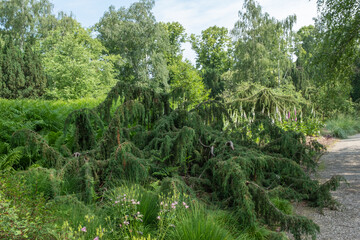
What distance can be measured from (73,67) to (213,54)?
72.7ft

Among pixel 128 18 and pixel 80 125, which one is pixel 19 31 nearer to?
pixel 128 18

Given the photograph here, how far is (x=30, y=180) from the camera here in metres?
3.31

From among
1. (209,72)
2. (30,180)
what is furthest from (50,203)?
(209,72)

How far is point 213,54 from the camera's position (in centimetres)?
3916

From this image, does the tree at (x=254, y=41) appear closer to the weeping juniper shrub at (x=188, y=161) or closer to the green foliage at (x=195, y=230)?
the weeping juniper shrub at (x=188, y=161)

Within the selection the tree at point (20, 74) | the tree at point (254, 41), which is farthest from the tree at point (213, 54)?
the tree at point (20, 74)

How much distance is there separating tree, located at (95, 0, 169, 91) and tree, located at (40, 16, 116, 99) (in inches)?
76.2

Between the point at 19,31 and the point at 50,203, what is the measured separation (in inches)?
1267

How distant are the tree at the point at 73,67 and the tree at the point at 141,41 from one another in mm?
1937

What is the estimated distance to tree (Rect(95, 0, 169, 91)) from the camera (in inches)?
1105

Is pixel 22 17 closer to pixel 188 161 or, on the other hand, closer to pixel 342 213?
pixel 188 161

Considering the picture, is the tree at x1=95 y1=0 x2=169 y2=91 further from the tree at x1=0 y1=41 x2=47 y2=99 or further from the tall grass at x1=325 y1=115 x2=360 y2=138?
the tall grass at x1=325 y1=115 x2=360 y2=138

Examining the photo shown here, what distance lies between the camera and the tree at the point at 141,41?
2808cm

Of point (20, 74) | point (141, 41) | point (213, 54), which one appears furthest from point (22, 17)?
point (213, 54)
